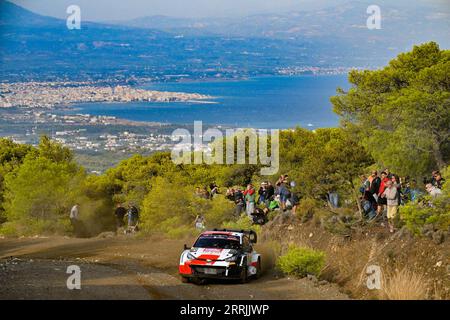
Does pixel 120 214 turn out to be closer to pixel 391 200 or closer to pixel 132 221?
pixel 132 221

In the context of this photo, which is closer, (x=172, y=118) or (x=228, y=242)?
(x=228, y=242)

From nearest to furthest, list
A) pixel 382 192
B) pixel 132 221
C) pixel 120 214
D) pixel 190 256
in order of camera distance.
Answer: pixel 190 256 → pixel 382 192 → pixel 132 221 → pixel 120 214

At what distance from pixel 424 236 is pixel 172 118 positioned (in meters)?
151

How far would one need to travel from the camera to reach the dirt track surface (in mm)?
14656

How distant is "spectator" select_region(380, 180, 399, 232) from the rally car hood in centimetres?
504

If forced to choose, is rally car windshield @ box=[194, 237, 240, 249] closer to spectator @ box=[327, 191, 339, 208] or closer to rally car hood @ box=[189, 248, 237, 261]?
rally car hood @ box=[189, 248, 237, 261]

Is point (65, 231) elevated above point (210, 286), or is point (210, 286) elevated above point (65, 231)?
point (210, 286)

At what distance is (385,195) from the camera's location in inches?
793

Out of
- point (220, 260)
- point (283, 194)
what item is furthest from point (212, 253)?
point (283, 194)

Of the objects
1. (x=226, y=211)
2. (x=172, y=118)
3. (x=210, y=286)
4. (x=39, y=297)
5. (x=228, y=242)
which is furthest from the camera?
(x=172, y=118)

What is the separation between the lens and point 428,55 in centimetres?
3519

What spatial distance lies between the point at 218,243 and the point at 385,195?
16.6ft
